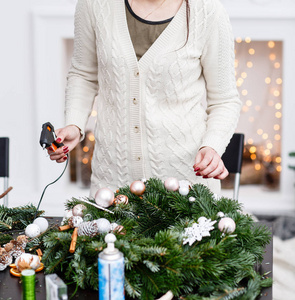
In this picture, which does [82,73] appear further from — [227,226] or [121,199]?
[227,226]

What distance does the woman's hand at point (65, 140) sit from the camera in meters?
1.13

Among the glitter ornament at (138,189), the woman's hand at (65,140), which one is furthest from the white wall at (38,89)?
the glitter ornament at (138,189)

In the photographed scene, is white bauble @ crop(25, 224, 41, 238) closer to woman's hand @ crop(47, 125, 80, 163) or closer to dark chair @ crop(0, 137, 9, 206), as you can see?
woman's hand @ crop(47, 125, 80, 163)

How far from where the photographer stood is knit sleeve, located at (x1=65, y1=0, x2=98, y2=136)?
4.41ft

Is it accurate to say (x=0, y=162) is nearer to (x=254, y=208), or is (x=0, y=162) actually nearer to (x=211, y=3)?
(x=211, y=3)

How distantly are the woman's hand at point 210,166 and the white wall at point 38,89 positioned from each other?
6.77 feet

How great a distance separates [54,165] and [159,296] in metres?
2.45

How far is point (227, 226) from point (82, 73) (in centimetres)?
73

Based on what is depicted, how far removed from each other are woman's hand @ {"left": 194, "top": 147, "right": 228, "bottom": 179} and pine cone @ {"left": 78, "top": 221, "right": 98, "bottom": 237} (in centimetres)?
31

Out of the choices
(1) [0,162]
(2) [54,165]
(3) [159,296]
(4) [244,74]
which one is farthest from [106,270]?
(4) [244,74]

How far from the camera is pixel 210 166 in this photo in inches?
44.5

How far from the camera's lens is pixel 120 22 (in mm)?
1308

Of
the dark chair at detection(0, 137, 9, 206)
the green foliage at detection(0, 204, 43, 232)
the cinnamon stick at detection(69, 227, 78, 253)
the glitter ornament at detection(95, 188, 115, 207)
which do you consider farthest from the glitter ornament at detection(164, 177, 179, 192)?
the dark chair at detection(0, 137, 9, 206)

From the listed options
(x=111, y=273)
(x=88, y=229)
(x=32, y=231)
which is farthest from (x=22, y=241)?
(x=111, y=273)
